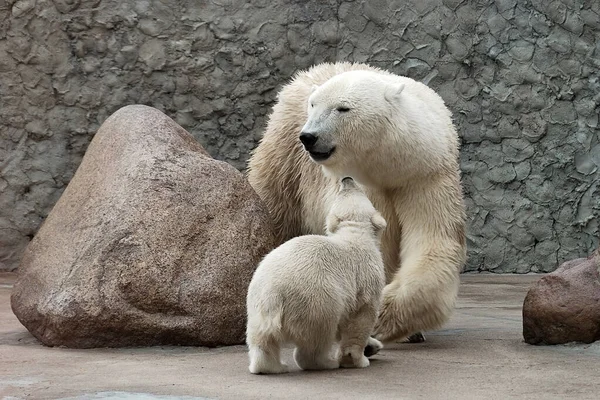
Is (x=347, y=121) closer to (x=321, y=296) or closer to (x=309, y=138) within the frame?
(x=309, y=138)

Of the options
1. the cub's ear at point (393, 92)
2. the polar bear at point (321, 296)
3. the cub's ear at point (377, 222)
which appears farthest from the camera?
the cub's ear at point (393, 92)

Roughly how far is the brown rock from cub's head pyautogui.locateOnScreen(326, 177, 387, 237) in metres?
0.85

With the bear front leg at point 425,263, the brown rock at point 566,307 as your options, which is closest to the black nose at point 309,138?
the bear front leg at point 425,263

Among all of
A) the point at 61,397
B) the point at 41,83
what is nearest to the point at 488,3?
the point at 41,83

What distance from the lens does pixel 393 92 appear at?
14.4 ft

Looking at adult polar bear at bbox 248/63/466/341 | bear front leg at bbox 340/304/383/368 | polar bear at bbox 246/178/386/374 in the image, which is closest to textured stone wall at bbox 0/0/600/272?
adult polar bear at bbox 248/63/466/341

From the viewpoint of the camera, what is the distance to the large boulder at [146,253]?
405cm

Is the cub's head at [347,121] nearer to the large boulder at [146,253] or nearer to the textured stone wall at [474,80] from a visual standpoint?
the large boulder at [146,253]

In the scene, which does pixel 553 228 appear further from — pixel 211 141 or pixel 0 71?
pixel 0 71

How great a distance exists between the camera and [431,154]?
4438 millimetres

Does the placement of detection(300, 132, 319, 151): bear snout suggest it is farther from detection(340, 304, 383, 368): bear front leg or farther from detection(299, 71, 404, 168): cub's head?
detection(340, 304, 383, 368): bear front leg

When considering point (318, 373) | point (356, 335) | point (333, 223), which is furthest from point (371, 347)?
point (333, 223)

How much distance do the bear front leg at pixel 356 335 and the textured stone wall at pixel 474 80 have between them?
10.9 feet

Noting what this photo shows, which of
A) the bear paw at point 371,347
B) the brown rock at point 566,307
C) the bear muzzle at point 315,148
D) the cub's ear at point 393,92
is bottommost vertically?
the bear paw at point 371,347
